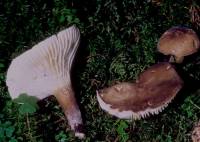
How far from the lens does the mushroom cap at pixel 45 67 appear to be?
10.2 ft

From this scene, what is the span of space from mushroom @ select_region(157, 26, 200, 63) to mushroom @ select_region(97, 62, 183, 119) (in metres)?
0.23

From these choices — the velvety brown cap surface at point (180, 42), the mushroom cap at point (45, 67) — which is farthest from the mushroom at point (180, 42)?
the mushroom cap at point (45, 67)

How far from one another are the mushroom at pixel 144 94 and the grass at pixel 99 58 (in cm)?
32

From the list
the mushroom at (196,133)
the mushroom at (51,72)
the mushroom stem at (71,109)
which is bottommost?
the mushroom at (196,133)

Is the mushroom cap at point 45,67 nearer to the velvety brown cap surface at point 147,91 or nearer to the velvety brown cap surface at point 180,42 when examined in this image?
the velvety brown cap surface at point 147,91

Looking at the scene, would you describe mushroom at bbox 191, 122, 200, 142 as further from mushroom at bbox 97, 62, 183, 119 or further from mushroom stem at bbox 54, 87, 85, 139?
mushroom stem at bbox 54, 87, 85, 139

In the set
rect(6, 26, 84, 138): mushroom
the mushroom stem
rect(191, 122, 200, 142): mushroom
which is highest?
rect(6, 26, 84, 138): mushroom

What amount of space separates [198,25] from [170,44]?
1.69ft

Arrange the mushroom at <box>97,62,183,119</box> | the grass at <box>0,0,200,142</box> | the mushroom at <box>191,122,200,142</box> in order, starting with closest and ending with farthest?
the mushroom at <box>97,62,183,119</box>
the mushroom at <box>191,122,200,142</box>
the grass at <box>0,0,200,142</box>

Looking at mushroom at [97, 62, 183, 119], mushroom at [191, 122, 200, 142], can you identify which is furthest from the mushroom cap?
mushroom at [191, 122, 200, 142]

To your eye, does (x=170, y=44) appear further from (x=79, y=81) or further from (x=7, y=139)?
(x=7, y=139)

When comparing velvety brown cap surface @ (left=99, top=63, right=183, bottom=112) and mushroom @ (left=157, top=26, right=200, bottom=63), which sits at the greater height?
mushroom @ (left=157, top=26, right=200, bottom=63)

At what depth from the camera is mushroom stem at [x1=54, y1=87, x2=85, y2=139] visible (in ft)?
11.2

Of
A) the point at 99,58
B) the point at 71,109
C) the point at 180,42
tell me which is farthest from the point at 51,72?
the point at 180,42
